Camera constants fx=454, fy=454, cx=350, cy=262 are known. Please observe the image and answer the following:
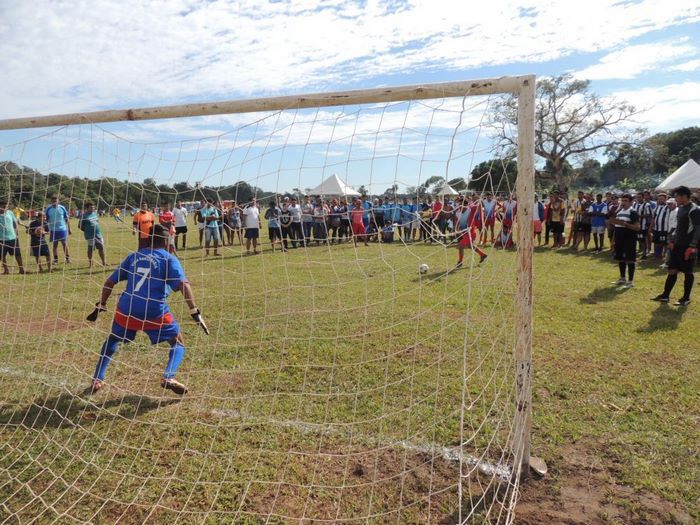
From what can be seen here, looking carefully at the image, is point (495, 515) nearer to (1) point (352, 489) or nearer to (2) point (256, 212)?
(1) point (352, 489)

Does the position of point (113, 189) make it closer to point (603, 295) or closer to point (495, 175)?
point (495, 175)

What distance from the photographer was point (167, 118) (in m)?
3.84

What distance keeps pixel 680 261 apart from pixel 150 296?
7639 mm

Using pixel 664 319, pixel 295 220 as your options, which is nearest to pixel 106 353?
pixel 664 319

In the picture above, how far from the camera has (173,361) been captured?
444 centimetres

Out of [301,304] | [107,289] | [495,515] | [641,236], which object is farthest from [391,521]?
[641,236]

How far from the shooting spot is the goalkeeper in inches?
172

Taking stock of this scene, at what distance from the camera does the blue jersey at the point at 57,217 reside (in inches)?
428

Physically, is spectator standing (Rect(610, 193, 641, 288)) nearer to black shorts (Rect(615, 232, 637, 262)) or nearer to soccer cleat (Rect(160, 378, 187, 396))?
black shorts (Rect(615, 232, 637, 262))

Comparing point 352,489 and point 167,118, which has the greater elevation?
point 167,118

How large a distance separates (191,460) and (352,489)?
1.29 meters

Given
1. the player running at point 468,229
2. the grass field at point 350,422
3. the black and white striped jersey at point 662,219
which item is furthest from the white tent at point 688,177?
the player running at point 468,229

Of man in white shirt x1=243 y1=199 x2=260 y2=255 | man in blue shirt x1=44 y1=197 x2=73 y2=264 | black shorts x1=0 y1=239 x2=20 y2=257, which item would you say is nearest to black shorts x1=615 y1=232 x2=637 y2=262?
man in white shirt x1=243 y1=199 x2=260 y2=255

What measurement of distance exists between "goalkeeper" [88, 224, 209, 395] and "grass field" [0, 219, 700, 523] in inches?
19.6
